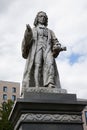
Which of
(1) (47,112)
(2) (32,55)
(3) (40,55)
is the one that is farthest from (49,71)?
(1) (47,112)

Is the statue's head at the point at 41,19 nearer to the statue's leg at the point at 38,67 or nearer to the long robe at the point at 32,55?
the long robe at the point at 32,55

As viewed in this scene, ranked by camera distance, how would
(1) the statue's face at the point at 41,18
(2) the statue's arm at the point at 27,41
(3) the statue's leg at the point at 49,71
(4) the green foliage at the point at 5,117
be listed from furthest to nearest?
(4) the green foliage at the point at 5,117
(1) the statue's face at the point at 41,18
(2) the statue's arm at the point at 27,41
(3) the statue's leg at the point at 49,71

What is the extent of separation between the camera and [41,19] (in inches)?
463

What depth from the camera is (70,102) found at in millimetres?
9523

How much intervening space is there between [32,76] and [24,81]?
0.34 metres

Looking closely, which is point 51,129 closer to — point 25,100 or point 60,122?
point 60,122

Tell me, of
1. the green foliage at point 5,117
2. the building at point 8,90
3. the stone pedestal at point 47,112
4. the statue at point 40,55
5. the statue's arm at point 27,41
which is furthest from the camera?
the building at point 8,90

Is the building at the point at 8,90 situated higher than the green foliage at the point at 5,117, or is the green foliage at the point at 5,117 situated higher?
the building at the point at 8,90

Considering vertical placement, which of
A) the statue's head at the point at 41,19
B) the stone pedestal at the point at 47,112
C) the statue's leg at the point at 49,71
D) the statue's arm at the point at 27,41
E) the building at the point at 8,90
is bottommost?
the stone pedestal at the point at 47,112

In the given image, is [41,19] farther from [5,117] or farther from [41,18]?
[5,117]

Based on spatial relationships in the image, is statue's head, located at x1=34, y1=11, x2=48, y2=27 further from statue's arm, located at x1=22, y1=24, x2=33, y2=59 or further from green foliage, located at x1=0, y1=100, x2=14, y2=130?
green foliage, located at x1=0, y1=100, x2=14, y2=130

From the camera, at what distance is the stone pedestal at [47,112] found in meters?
9.22

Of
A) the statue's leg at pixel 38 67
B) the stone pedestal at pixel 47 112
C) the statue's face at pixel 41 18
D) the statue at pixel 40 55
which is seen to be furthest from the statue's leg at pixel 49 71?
the statue's face at pixel 41 18

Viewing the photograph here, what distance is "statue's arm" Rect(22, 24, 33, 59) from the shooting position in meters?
10.8
